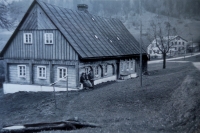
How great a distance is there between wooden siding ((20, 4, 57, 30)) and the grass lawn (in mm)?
7056

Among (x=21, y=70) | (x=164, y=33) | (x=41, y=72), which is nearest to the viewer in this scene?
(x=41, y=72)

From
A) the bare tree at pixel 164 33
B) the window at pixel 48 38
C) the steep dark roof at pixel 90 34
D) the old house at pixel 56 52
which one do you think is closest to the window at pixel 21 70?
the old house at pixel 56 52

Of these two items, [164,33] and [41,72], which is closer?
[41,72]

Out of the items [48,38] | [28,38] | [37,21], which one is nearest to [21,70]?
[28,38]

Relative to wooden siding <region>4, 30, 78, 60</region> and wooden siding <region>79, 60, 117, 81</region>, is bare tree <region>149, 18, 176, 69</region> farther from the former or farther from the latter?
wooden siding <region>4, 30, 78, 60</region>

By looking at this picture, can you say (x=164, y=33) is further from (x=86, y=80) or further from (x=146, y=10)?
(x=86, y=80)

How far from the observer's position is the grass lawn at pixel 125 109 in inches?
399

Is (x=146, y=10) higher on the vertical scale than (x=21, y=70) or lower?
higher

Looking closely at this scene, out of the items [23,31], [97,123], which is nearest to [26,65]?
[23,31]

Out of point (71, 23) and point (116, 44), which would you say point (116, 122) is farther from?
point (116, 44)

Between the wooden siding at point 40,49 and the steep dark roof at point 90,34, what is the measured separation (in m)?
0.79

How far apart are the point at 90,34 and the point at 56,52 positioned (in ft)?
16.3

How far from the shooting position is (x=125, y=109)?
13.6m

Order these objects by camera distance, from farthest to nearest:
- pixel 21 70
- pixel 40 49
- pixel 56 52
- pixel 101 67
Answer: pixel 21 70 → pixel 101 67 → pixel 40 49 → pixel 56 52
